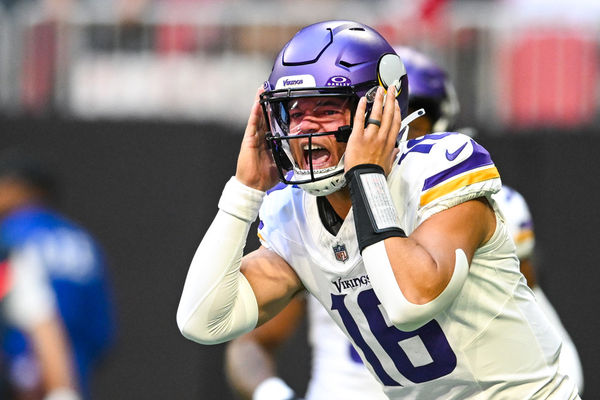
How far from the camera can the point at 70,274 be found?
561 centimetres

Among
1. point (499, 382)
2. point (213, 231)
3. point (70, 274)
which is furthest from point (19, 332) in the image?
point (499, 382)

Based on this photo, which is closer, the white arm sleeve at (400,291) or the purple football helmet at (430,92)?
the white arm sleeve at (400,291)

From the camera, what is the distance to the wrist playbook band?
255cm

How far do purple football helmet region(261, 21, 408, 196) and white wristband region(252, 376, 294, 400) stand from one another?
112cm

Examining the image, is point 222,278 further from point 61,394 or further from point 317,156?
point 61,394

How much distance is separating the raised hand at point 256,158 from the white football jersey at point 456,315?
0.75 feet

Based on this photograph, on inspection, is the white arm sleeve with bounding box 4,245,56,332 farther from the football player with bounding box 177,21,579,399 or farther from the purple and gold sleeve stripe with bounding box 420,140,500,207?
the purple and gold sleeve stripe with bounding box 420,140,500,207

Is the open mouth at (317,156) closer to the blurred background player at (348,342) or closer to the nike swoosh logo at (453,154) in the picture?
the nike swoosh logo at (453,154)

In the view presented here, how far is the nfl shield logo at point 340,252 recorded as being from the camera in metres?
2.86

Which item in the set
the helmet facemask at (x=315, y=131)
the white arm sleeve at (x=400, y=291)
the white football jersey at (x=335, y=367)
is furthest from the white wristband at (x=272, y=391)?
the white arm sleeve at (x=400, y=291)

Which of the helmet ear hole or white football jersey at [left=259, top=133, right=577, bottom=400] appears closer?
white football jersey at [left=259, top=133, right=577, bottom=400]

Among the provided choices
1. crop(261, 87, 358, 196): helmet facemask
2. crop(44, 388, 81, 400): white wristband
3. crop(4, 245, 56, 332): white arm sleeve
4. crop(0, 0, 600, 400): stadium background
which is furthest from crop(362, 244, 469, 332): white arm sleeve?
crop(0, 0, 600, 400): stadium background

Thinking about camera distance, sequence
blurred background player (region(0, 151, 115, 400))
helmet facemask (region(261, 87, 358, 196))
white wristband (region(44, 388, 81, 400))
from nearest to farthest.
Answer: helmet facemask (region(261, 87, 358, 196)), white wristband (region(44, 388, 81, 400)), blurred background player (region(0, 151, 115, 400))

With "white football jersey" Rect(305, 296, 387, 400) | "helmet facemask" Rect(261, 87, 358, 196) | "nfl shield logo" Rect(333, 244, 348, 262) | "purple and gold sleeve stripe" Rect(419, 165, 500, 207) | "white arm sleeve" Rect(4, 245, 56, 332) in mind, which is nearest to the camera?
"purple and gold sleeve stripe" Rect(419, 165, 500, 207)
